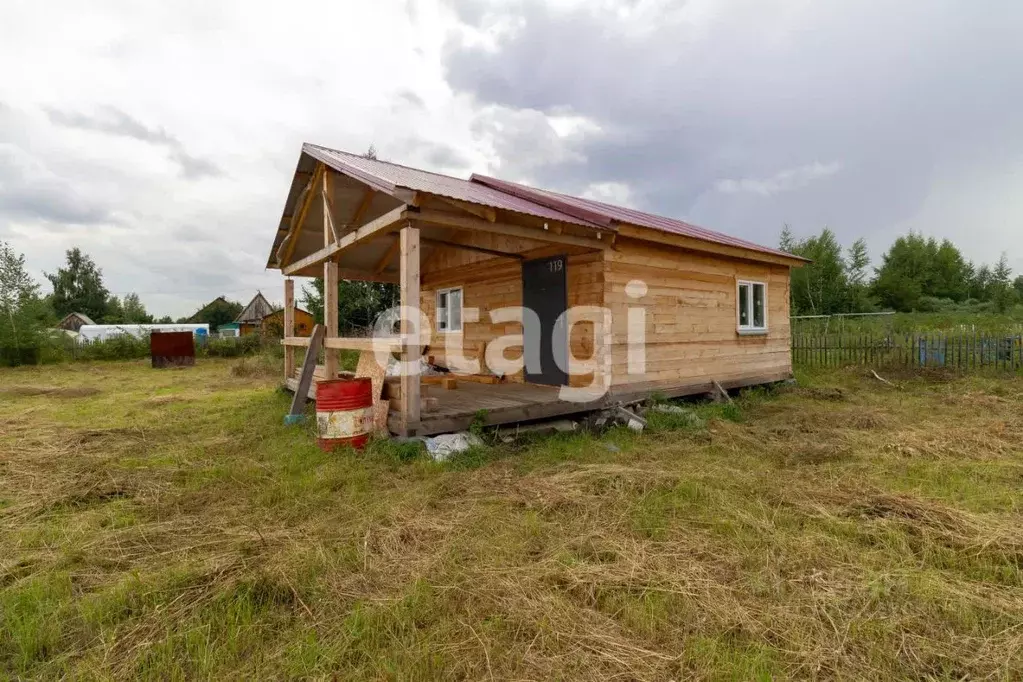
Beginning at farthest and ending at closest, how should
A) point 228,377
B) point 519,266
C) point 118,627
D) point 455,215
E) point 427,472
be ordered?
point 228,377 → point 519,266 → point 455,215 → point 427,472 → point 118,627

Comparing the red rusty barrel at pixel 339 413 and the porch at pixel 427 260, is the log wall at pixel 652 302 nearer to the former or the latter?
the porch at pixel 427 260

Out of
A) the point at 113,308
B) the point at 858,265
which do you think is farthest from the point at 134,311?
the point at 858,265

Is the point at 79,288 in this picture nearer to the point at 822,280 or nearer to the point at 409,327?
the point at 409,327

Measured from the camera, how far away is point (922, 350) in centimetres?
1255

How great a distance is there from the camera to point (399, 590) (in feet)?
9.25

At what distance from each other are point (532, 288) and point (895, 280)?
46.0 m

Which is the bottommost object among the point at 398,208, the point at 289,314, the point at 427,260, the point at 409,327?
the point at 409,327

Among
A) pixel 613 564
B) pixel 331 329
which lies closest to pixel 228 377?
pixel 331 329

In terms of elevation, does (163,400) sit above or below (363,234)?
below

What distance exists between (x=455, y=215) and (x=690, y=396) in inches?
225

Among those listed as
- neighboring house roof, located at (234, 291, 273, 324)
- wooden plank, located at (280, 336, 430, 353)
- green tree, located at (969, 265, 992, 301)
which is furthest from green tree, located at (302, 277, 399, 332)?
green tree, located at (969, 265, 992, 301)

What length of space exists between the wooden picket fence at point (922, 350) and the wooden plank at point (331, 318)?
1308 centimetres

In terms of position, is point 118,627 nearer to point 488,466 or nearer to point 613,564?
point 613,564

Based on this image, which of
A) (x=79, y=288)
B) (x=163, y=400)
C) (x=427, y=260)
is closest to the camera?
(x=163, y=400)
